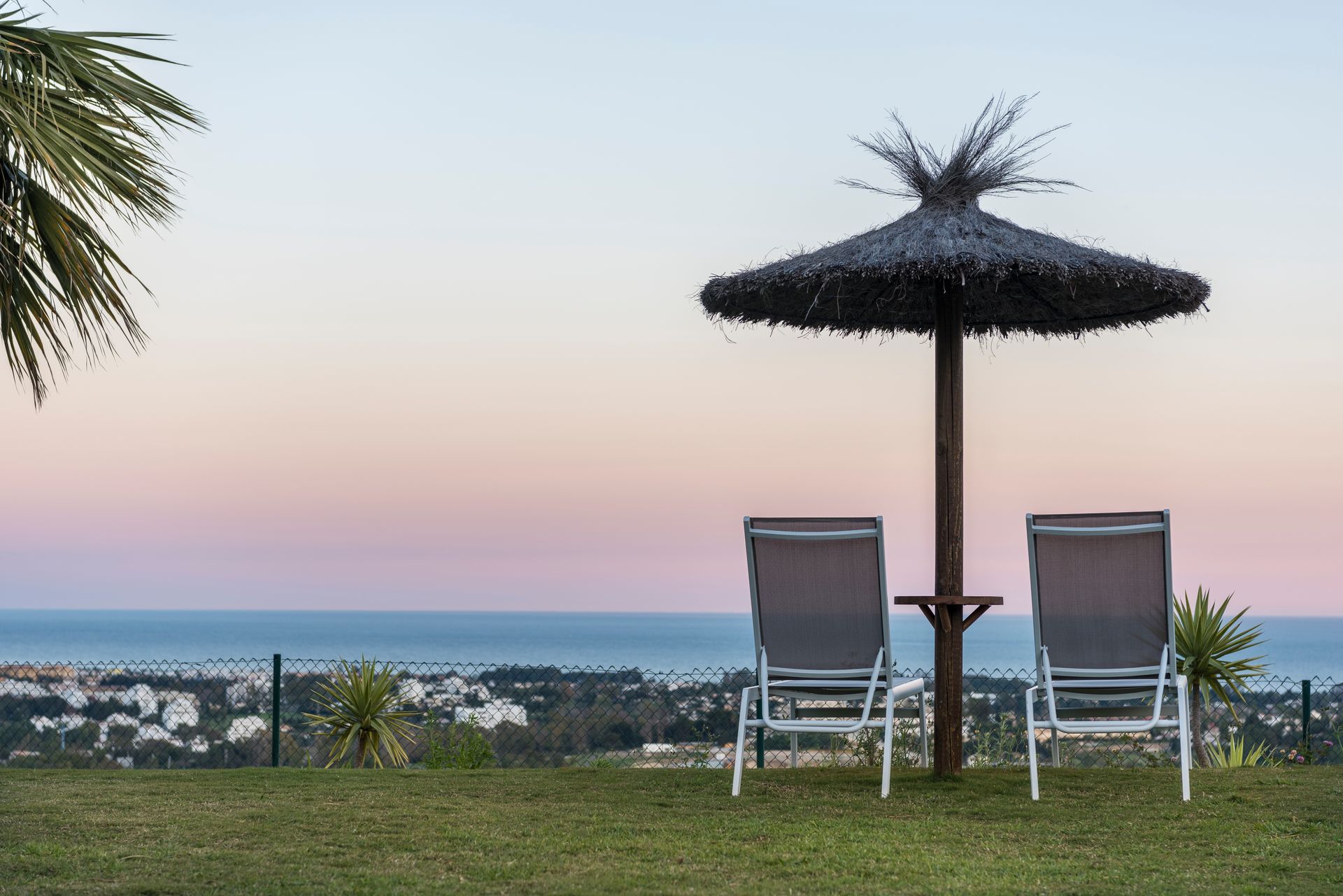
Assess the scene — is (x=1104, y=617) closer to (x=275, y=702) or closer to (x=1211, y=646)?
(x=1211, y=646)

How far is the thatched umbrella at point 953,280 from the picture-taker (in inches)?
203

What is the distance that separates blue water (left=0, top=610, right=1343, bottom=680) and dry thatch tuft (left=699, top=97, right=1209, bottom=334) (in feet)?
120

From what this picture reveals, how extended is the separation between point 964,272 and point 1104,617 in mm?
1556

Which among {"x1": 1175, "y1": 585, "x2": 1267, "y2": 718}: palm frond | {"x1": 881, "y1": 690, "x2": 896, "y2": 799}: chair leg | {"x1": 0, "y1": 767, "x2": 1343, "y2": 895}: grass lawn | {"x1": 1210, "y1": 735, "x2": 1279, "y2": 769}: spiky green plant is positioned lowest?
{"x1": 1210, "y1": 735, "x2": 1279, "y2": 769}: spiky green plant

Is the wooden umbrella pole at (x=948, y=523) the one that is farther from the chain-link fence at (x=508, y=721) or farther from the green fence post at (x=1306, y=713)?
the green fence post at (x=1306, y=713)

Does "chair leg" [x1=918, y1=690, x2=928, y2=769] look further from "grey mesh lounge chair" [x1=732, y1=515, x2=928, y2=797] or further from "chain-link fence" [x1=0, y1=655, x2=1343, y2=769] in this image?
"chain-link fence" [x1=0, y1=655, x2=1343, y2=769]

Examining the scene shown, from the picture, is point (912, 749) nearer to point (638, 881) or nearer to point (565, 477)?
point (638, 881)

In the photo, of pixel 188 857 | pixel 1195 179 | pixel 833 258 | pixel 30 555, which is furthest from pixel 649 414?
pixel 30 555

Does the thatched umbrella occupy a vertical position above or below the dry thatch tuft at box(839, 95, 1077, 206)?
below

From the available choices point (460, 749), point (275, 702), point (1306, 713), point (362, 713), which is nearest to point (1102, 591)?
point (1306, 713)

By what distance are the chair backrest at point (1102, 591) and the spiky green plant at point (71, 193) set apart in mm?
4218

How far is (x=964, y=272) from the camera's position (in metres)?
5.04

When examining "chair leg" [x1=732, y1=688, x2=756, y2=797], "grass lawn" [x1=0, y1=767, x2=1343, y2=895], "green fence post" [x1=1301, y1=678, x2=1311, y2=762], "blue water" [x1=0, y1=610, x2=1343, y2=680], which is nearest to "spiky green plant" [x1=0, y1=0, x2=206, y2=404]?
"grass lawn" [x1=0, y1=767, x2=1343, y2=895]

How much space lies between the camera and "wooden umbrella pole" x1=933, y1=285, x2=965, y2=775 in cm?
542
